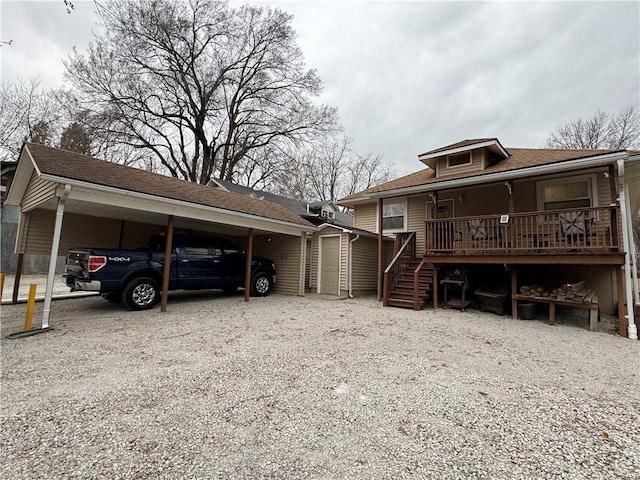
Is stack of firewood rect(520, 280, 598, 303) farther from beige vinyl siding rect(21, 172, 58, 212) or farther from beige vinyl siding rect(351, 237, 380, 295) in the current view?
beige vinyl siding rect(21, 172, 58, 212)

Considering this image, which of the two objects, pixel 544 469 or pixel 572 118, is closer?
pixel 544 469

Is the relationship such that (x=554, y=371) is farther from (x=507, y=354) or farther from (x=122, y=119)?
(x=122, y=119)

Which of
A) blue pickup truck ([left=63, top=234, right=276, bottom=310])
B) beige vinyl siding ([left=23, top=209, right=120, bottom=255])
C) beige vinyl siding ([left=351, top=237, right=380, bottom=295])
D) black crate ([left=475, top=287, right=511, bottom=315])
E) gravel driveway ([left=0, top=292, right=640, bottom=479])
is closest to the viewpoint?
Answer: gravel driveway ([left=0, top=292, right=640, bottom=479])

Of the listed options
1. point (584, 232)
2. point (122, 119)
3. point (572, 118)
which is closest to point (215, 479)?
point (584, 232)

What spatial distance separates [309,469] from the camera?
5.99ft

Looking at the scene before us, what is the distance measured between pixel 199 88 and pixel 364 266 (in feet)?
53.8

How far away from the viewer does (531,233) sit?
21.5 ft

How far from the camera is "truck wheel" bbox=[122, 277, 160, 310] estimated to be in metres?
6.46

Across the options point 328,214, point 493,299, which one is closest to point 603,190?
point 493,299

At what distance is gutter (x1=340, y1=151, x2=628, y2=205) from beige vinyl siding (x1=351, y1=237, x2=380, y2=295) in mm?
2099

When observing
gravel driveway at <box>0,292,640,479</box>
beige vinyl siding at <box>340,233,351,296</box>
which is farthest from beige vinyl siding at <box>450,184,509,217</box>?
gravel driveway at <box>0,292,640,479</box>

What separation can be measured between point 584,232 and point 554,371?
153 inches

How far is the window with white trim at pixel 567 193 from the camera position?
7414 millimetres

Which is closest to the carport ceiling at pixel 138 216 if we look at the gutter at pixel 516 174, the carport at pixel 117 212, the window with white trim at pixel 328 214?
the carport at pixel 117 212
